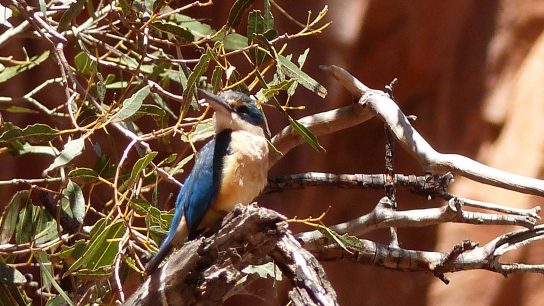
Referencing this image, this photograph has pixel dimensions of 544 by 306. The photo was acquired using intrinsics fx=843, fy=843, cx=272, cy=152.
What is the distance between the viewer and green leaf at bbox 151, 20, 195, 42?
1.73 metres

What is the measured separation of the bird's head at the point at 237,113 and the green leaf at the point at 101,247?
0.29 metres

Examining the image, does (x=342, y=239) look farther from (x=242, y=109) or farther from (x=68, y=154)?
(x=68, y=154)

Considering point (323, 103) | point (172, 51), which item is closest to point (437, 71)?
point (323, 103)

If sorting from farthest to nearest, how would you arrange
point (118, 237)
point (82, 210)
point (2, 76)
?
point (2, 76) < point (82, 210) < point (118, 237)

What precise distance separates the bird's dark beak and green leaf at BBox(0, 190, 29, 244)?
443mm

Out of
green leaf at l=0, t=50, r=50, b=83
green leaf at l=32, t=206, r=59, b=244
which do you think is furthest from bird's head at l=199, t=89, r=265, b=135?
green leaf at l=0, t=50, r=50, b=83

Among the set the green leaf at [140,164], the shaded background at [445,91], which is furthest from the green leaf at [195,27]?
the shaded background at [445,91]

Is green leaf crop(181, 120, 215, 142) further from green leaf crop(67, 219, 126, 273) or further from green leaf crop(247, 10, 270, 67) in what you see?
green leaf crop(67, 219, 126, 273)

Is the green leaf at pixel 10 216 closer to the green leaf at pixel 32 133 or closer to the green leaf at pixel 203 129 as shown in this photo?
the green leaf at pixel 32 133

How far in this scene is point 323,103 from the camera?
8.96 ft

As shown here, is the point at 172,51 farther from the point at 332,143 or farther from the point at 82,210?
the point at 82,210

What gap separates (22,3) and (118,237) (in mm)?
504

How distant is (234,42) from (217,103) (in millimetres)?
290

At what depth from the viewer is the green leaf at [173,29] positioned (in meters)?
1.73
